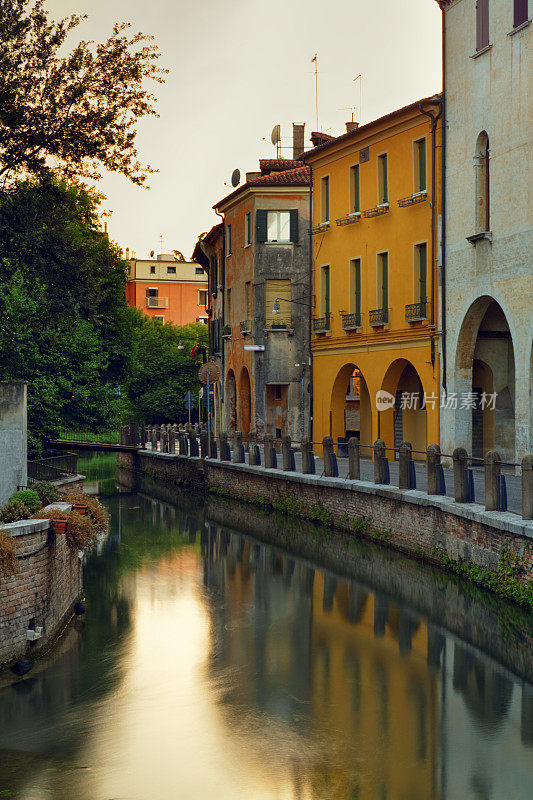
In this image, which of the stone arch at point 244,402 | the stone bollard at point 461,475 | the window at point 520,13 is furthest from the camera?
the stone arch at point 244,402

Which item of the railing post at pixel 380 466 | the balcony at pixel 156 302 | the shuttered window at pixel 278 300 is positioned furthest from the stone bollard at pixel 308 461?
the balcony at pixel 156 302

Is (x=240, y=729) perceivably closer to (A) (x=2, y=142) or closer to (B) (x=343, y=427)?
(A) (x=2, y=142)

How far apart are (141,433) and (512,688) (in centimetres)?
3836

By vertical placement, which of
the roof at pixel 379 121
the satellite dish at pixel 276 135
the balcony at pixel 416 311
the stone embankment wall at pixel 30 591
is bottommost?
the stone embankment wall at pixel 30 591

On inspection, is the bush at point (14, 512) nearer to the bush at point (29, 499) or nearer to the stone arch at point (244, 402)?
the bush at point (29, 499)

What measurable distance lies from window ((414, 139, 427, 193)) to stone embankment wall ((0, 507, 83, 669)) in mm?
18321

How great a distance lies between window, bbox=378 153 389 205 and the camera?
3122 cm

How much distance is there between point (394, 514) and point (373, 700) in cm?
913

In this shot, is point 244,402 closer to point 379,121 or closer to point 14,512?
point 379,121

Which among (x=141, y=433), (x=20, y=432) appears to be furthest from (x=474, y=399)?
(x=141, y=433)

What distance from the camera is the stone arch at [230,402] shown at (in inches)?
1753

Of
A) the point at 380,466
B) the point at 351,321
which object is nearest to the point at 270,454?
the point at 351,321

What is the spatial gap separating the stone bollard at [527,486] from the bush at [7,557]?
6807 millimetres

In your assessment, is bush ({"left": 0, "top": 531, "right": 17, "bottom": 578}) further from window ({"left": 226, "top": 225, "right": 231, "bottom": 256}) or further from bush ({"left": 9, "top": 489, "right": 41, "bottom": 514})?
window ({"left": 226, "top": 225, "right": 231, "bottom": 256})
